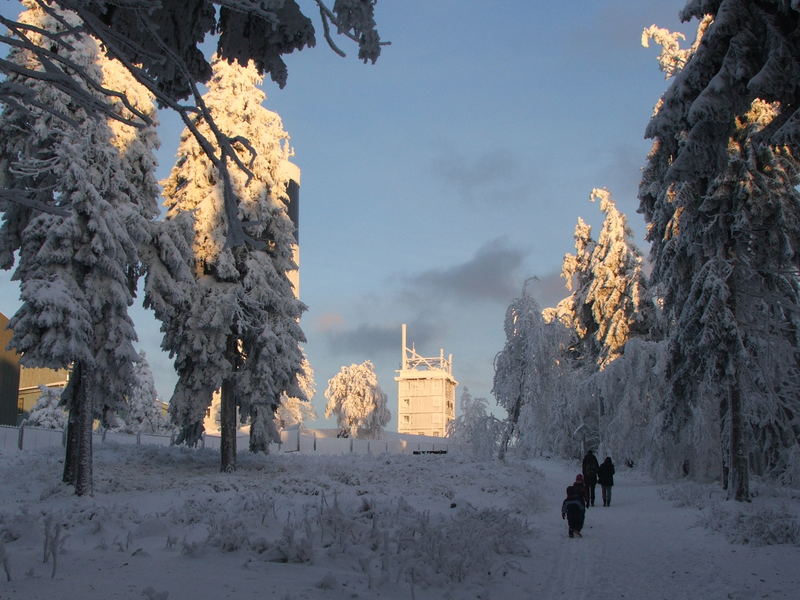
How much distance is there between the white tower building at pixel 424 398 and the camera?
87.4m

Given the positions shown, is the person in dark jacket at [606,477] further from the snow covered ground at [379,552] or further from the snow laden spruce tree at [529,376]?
the snow laden spruce tree at [529,376]

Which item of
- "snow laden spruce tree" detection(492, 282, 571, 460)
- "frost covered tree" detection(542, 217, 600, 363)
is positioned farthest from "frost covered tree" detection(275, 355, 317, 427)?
"snow laden spruce tree" detection(492, 282, 571, 460)

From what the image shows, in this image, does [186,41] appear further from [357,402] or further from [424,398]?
[424,398]

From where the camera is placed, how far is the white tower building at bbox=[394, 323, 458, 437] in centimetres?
8738

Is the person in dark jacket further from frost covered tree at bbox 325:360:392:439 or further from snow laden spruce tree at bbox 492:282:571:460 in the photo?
frost covered tree at bbox 325:360:392:439

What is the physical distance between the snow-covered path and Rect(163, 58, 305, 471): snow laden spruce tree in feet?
40.0

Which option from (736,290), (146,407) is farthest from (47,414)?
(736,290)

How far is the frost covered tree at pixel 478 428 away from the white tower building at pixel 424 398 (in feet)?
188

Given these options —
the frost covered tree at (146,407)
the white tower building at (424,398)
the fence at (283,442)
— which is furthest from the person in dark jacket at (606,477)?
the white tower building at (424,398)

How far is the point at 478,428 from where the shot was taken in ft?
96.9

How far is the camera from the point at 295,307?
24641 mm

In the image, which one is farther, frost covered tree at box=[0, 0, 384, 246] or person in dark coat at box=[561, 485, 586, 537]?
person in dark coat at box=[561, 485, 586, 537]

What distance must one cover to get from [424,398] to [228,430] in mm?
66497

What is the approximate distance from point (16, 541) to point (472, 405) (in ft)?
74.1
